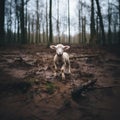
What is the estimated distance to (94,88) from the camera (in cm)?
650

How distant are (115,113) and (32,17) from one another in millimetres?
39247

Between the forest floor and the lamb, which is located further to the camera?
the lamb

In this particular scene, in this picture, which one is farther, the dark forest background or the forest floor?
the dark forest background

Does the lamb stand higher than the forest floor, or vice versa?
the lamb

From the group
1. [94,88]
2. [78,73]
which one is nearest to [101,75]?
[78,73]

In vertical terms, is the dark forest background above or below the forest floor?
above

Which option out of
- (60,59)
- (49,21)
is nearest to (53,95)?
(60,59)

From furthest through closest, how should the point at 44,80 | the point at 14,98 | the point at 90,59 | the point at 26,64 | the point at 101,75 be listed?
the point at 90,59, the point at 26,64, the point at 101,75, the point at 44,80, the point at 14,98

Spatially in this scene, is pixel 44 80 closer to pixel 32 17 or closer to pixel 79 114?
pixel 79 114

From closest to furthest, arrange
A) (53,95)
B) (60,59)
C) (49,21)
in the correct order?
(53,95) → (60,59) → (49,21)

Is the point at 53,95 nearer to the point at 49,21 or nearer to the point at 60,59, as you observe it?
the point at 60,59

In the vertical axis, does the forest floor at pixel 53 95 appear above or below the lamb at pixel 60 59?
below

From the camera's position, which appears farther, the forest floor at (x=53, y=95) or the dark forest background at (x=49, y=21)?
the dark forest background at (x=49, y=21)

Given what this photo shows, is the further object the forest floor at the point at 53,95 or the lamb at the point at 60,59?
the lamb at the point at 60,59
